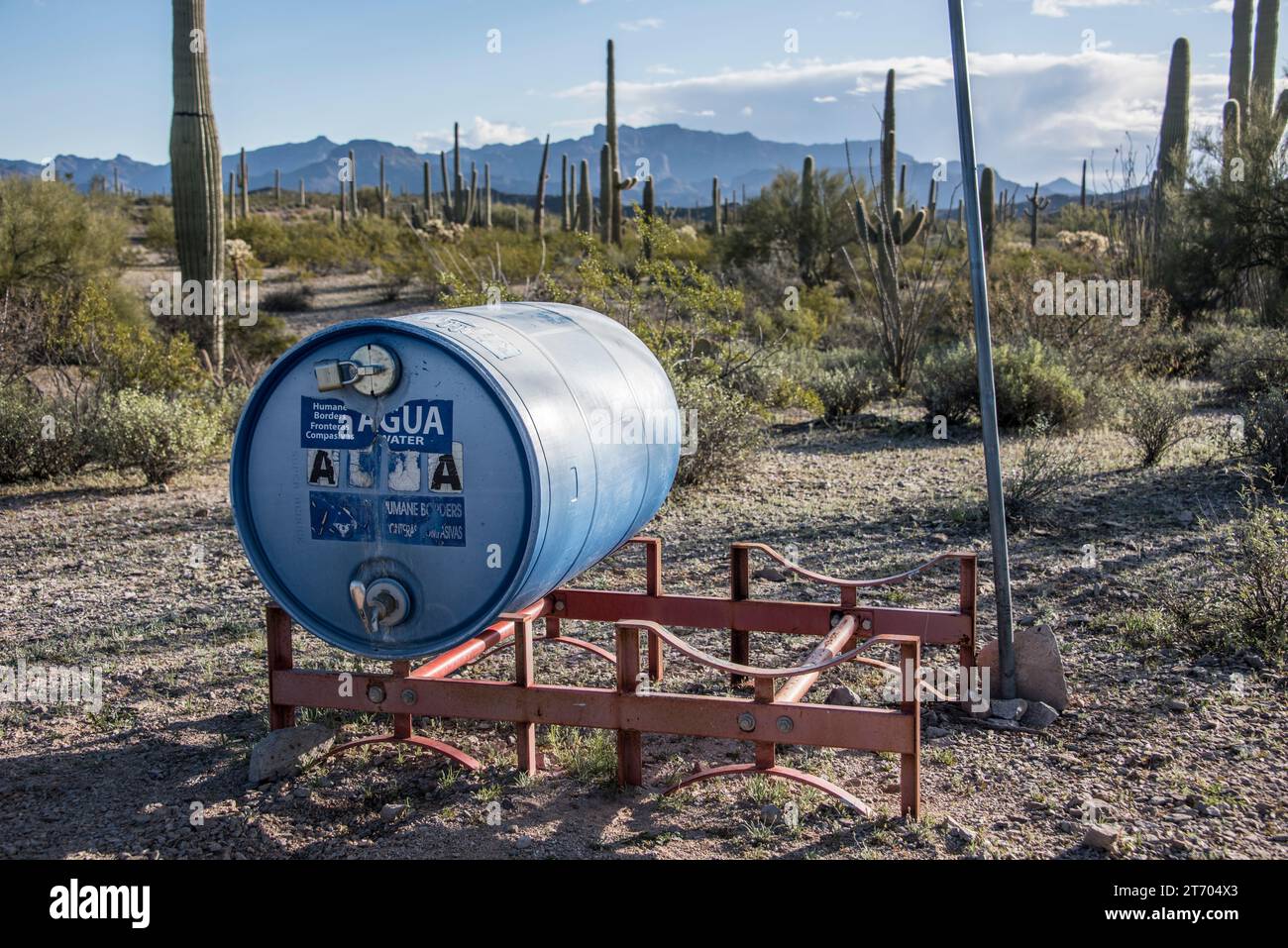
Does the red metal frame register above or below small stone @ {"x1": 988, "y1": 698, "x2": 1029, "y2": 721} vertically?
above

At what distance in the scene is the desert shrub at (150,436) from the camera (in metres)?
8.89

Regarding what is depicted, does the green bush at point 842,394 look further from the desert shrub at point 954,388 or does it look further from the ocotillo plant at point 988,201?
the ocotillo plant at point 988,201

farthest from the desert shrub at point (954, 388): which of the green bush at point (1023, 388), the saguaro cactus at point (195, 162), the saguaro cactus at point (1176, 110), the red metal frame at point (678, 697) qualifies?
the saguaro cactus at point (1176, 110)

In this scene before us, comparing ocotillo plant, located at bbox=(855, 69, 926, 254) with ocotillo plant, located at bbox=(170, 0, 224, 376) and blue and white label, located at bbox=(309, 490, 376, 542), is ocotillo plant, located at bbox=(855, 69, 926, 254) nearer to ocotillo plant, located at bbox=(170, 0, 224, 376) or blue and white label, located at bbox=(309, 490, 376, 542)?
ocotillo plant, located at bbox=(170, 0, 224, 376)

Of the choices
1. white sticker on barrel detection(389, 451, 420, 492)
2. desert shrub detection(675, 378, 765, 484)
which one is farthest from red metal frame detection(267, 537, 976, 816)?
desert shrub detection(675, 378, 765, 484)

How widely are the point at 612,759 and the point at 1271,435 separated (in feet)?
19.6

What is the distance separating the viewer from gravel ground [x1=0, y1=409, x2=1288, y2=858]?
11.5 feet

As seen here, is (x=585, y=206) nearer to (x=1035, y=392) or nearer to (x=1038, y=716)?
(x=1035, y=392)

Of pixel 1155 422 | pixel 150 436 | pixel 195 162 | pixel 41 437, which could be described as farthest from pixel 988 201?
pixel 41 437

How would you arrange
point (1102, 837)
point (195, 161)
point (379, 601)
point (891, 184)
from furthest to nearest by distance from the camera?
point (891, 184) < point (195, 161) < point (379, 601) < point (1102, 837)

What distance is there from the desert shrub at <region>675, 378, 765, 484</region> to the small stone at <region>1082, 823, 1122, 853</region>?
530cm

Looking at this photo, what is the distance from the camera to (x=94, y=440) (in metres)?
9.18

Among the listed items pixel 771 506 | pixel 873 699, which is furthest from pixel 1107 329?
pixel 873 699

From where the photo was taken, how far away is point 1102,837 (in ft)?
11.1
